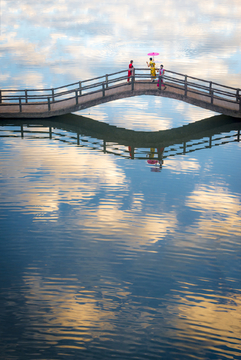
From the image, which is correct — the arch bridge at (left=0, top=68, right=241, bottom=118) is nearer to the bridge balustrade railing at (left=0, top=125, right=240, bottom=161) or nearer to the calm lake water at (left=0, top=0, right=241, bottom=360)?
the calm lake water at (left=0, top=0, right=241, bottom=360)

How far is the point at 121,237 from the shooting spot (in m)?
14.7

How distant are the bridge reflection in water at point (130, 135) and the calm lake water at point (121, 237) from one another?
0.42 ft

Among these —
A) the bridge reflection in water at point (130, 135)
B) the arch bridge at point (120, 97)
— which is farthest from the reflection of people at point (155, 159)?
the arch bridge at point (120, 97)

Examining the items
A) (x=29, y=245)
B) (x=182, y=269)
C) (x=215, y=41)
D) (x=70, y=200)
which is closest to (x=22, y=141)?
(x=70, y=200)

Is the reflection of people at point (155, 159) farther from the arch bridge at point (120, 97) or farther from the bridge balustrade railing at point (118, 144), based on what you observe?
the arch bridge at point (120, 97)

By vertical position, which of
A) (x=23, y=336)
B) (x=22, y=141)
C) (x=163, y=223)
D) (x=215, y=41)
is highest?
(x=215, y=41)

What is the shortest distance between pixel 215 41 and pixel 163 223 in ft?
215

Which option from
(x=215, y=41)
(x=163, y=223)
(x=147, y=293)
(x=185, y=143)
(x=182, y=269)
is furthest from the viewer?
(x=215, y=41)

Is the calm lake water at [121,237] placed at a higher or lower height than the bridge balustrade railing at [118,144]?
lower

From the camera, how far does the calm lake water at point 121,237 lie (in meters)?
10.5

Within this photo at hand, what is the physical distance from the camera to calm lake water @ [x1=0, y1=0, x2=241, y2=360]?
34.5 ft

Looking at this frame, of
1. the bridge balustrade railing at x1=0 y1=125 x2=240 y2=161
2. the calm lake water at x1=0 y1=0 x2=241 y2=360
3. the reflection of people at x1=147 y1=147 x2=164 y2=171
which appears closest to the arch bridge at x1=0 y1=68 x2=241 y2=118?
the calm lake water at x1=0 y1=0 x2=241 y2=360

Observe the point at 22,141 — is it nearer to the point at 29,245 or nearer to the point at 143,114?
the point at 143,114

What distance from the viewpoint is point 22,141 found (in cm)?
2580
